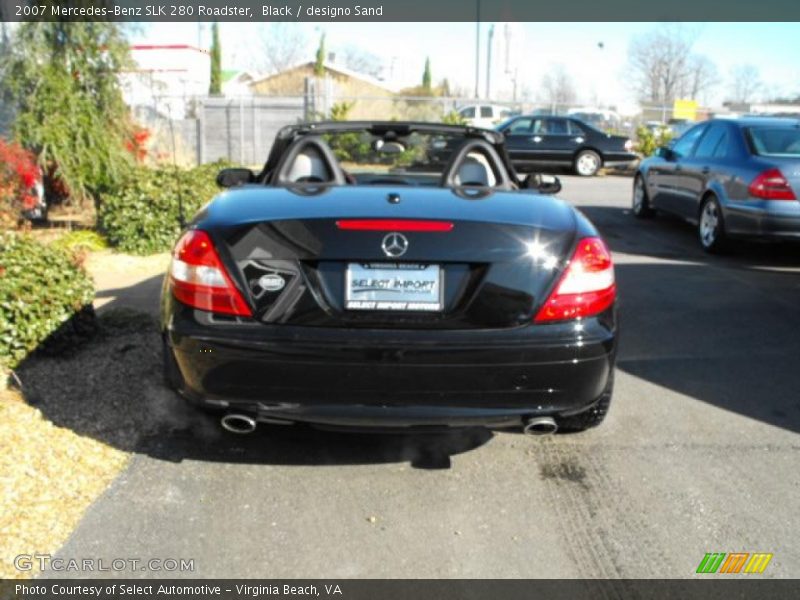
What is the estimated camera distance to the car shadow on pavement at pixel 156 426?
3.96 meters

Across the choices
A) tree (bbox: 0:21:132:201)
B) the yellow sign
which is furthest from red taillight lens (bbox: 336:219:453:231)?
the yellow sign

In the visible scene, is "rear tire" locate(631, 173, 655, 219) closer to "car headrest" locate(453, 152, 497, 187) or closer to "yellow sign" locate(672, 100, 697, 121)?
"car headrest" locate(453, 152, 497, 187)

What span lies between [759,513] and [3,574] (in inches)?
115

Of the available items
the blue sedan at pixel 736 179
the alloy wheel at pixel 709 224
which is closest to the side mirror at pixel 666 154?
the blue sedan at pixel 736 179

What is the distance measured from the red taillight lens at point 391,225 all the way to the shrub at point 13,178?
6784 mm

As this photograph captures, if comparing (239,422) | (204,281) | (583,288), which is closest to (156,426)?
(239,422)

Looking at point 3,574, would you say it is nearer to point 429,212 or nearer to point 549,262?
point 429,212

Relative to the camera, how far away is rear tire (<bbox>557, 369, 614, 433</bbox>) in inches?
146

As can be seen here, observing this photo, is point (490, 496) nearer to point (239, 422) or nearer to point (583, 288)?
point (583, 288)

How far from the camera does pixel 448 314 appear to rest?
321 centimetres

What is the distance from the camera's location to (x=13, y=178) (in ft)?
29.8

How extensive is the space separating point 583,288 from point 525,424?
60 centimetres
